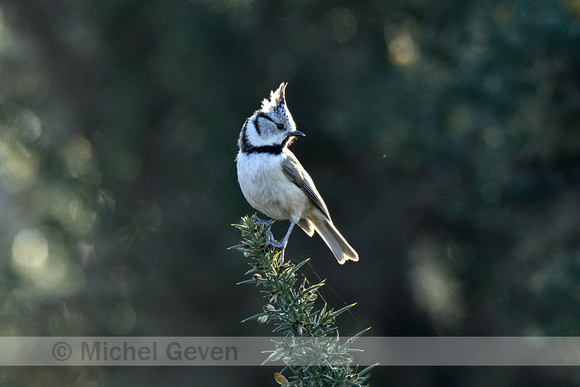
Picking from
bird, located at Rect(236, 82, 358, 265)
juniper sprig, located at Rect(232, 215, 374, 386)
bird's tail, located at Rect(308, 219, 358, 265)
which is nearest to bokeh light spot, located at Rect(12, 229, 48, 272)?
bird, located at Rect(236, 82, 358, 265)

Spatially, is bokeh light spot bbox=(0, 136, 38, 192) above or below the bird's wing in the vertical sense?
above

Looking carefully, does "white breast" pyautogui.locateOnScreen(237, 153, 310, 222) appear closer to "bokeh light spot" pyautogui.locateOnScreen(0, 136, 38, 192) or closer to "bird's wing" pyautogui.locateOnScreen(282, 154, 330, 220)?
"bird's wing" pyautogui.locateOnScreen(282, 154, 330, 220)

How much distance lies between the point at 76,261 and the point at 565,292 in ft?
12.1

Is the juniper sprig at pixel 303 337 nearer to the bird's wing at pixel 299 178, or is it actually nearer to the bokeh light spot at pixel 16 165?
the bird's wing at pixel 299 178

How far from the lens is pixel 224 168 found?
17.7 feet

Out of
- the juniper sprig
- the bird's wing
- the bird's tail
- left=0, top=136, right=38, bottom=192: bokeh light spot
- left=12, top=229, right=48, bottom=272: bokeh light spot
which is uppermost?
left=0, top=136, right=38, bottom=192: bokeh light spot

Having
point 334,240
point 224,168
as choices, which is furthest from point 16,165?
point 334,240

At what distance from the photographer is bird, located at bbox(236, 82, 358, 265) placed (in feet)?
11.0

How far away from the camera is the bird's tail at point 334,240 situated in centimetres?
364

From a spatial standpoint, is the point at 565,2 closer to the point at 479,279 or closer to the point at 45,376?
the point at 479,279

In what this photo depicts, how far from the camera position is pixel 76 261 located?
522 cm

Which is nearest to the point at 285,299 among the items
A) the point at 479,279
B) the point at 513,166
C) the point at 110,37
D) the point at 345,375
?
the point at 345,375

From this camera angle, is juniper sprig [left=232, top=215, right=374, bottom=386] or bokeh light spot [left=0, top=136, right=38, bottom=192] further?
bokeh light spot [left=0, top=136, right=38, bottom=192]

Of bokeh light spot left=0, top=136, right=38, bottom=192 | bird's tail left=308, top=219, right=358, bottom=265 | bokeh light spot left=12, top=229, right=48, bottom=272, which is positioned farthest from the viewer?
bokeh light spot left=0, top=136, right=38, bottom=192
